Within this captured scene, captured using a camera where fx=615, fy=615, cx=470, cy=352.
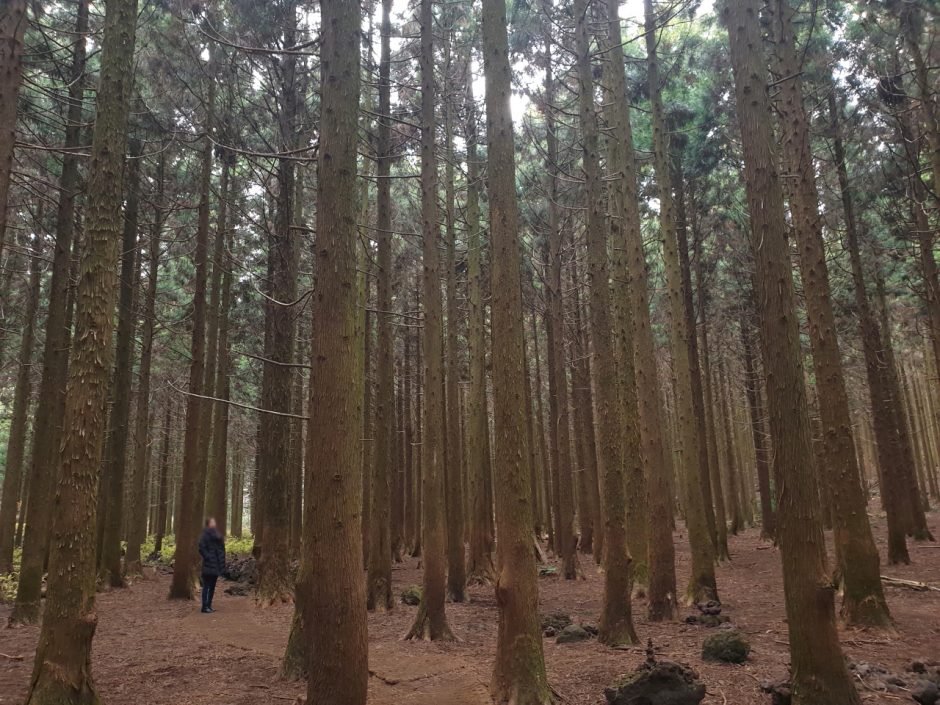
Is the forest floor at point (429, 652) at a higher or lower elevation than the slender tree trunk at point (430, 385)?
lower

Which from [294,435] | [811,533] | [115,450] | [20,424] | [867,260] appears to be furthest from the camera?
[294,435]

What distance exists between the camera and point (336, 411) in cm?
459

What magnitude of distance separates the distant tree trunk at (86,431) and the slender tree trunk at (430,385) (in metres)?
4.61

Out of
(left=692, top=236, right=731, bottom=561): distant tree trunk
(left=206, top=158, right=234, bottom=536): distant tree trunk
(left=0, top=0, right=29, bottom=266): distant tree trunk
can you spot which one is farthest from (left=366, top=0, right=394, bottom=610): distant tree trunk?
(left=692, top=236, right=731, bottom=561): distant tree trunk

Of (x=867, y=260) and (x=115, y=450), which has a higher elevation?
(x=867, y=260)

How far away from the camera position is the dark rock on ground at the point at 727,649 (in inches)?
271

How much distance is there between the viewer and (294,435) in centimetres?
1900

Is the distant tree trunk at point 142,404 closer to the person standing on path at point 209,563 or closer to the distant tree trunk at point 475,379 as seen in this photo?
the person standing on path at point 209,563

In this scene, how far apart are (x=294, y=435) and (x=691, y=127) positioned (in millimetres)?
14007

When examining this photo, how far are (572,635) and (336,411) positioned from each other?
593cm

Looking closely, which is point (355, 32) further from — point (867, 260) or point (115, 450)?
point (867, 260)

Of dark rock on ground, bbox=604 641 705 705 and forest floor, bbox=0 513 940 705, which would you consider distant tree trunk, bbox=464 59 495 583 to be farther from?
dark rock on ground, bbox=604 641 705 705

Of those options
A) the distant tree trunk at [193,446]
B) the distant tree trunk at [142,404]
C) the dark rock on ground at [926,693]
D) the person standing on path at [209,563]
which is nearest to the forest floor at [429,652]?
the dark rock on ground at [926,693]

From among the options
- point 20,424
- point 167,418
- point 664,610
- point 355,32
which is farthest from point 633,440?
point 167,418
